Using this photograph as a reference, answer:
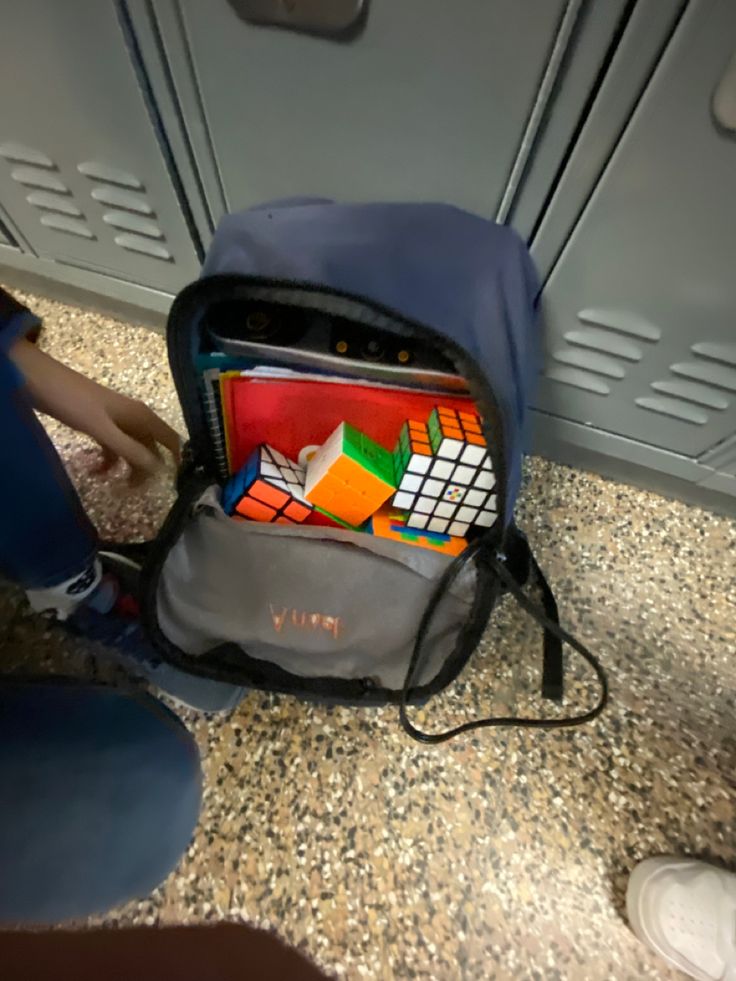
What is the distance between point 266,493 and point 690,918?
673 millimetres

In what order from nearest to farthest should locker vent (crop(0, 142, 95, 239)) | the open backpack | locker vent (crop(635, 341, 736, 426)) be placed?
1. the open backpack
2. locker vent (crop(635, 341, 736, 426))
3. locker vent (crop(0, 142, 95, 239))

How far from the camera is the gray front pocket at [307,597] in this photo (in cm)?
67

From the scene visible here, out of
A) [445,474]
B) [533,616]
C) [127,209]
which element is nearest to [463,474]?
[445,474]

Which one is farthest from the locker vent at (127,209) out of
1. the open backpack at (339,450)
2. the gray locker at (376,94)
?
the open backpack at (339,450)

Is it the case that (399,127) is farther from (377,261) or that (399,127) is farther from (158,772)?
(158,772)

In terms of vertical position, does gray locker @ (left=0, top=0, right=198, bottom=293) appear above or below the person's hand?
above

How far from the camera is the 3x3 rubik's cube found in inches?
25.3

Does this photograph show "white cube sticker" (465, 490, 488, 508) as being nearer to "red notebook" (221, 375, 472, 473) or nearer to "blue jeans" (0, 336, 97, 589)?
"red notebook" (221, 375, 472, 473)

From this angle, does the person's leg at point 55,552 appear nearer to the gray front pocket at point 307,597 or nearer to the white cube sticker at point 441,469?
the gray front pocket at point 307,597

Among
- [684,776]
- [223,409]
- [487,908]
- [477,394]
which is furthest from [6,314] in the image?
[684,776]

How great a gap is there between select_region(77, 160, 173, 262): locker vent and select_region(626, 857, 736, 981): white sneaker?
1.05 meters

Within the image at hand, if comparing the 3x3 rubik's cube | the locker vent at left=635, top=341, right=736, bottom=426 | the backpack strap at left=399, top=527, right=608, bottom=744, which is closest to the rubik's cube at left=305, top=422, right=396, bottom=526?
the 3x3 rubik's cube

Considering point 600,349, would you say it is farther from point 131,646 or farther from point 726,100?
point 131,646

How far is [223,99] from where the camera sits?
2.20 feet
